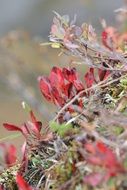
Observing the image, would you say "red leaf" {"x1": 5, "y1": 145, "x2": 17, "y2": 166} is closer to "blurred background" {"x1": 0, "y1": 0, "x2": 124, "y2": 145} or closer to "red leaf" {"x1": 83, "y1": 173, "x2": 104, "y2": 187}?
"red leaf" {"x1": 83, "y1": 173, "x2": 104, "y2": 187}

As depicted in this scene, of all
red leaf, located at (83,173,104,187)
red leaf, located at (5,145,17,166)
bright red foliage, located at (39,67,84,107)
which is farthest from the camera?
red leaf, located at (5,145,17,166)

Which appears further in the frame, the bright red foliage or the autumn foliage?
the bright red foliage

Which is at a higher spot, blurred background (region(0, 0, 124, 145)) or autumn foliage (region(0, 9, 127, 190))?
blurred background (region(0, 0, 124, 145))

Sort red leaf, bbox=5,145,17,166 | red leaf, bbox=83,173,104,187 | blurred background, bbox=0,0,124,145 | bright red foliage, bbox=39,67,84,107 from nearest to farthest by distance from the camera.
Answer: red leaf, bbox=83,173,104,187
bright red foliage, bbox=39,67,84,107
red leaf, bbox=5,145,17,166
blurred background, bbox=0,0,124,145

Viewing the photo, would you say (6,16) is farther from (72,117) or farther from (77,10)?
(72,117)

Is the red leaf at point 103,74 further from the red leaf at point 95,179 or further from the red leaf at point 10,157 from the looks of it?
the red leaf at point 95,179

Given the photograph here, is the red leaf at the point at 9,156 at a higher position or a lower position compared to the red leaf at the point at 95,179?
higher

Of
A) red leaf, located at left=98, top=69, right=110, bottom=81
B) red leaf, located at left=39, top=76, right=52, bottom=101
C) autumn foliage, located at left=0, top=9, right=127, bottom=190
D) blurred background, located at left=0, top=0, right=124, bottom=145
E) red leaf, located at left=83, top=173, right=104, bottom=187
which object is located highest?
blurred background, located at left=0, top=0, right=124, bottom=145

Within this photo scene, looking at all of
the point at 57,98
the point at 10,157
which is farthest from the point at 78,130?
the point at 10,157

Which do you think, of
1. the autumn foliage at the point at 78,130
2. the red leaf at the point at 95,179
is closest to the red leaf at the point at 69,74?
the autumn foliage at the point at 78,130

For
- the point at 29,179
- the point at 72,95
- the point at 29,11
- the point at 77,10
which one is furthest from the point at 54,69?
the point at 29,11

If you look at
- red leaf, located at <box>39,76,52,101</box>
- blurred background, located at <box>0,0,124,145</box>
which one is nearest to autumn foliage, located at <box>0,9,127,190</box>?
red leaf, located at <box>39,76,52,101</box>

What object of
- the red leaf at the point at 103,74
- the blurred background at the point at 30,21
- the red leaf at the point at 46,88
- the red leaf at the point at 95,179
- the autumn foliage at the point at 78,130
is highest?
the blurred background at the point at 30,21
